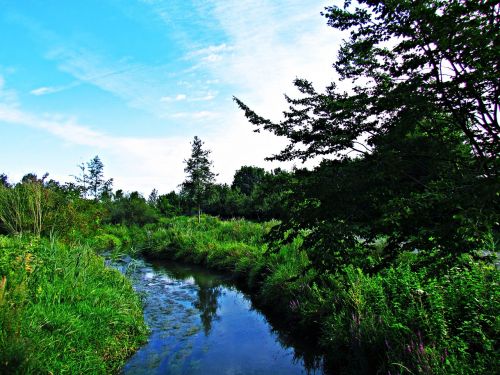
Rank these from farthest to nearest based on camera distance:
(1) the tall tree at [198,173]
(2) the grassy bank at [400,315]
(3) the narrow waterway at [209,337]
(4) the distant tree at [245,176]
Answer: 1. (4) the distant tree at [245,176]
2. (1) the tall tree at [198,173]
3. (3) the narrow waterway at [209,337]
4. (2) the grassy bank at [400,315]

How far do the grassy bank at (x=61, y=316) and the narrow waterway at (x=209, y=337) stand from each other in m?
0.53

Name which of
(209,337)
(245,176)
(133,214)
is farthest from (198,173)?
(245,176)

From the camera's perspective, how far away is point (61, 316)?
4.91 metres

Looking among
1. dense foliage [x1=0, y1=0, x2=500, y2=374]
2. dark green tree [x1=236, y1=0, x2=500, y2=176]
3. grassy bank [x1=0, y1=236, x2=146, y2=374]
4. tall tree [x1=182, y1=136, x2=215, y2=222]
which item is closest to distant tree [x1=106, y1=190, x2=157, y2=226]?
tall tree [x1=182, y1=136, x2=215, y2=222]

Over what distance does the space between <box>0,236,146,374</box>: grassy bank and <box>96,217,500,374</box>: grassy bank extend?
2952 mm

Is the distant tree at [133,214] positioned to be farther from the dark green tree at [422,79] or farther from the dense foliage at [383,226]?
the dark green tree at [422,79]

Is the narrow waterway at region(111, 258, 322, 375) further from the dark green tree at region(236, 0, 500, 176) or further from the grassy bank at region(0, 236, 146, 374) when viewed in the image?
the dark green tree at region(236, 0, 500, 176)

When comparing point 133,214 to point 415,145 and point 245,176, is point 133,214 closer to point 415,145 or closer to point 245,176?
point 245,176

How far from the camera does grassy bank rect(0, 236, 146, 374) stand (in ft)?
12.8

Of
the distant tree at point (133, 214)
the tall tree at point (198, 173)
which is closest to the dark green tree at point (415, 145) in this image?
the tall tree at point (198, 173)

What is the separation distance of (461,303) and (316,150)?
3050 millimetres

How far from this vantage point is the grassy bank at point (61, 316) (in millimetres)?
3898

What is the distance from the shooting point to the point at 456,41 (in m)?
2.82

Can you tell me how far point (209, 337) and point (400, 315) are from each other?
13.0 feet
